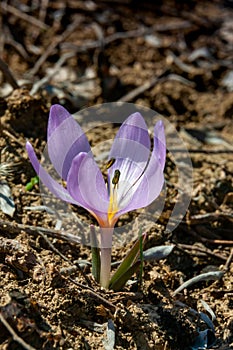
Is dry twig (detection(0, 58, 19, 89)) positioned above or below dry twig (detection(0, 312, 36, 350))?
above

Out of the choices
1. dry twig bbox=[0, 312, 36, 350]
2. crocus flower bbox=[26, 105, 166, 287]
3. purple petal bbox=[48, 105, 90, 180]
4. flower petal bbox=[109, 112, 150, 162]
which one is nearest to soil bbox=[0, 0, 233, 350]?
dry twig bbox=[0, 312, 36, 350]

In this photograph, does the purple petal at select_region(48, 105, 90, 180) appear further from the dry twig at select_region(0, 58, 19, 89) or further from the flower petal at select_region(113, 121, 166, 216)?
the dry twig at select_region(0, 58, 19, 89)

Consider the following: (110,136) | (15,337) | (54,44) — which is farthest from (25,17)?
(15,337)

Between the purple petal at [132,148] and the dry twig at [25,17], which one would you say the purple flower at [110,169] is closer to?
the purple petal at [132,148]

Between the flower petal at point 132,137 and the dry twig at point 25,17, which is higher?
the flower petal at point 132,137

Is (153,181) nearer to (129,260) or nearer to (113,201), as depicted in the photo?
(113,201)

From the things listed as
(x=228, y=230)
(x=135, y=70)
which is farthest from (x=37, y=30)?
(x=228, y=230)

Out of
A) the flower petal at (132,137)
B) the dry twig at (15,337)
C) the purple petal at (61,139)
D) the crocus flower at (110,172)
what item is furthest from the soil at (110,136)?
the flower petal at (132,137)

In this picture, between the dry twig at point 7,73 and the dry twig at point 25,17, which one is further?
the dry twig at point 25,17
